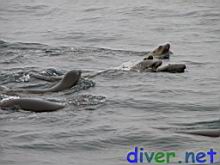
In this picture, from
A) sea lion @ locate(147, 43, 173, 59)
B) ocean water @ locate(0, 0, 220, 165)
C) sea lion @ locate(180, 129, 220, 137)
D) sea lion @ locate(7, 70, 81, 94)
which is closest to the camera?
ocean water @ locate(0, 0, 220, 165)

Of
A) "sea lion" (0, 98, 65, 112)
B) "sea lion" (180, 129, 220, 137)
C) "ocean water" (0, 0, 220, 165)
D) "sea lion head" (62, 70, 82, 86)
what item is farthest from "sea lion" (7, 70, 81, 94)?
"sea lion" (180, 129, 220, 137)

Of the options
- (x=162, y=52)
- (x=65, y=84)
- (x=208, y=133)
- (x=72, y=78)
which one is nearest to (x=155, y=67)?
(x=162, y=52)

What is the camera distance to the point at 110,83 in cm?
1202

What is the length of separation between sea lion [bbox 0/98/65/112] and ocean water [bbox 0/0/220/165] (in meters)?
0.12

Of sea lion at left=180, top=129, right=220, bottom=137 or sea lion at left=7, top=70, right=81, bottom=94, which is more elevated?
A: sea lion at left=7, top=70, right=81, bottom=94

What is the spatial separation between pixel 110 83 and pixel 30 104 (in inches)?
110

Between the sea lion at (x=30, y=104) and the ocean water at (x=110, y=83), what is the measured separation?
0.38 ft

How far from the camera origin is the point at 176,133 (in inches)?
338

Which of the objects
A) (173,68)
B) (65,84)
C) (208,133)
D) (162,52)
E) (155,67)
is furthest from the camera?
(162,52)

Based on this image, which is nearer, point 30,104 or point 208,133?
point 208,133

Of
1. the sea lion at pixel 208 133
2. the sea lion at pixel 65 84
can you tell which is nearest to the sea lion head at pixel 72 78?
the sea lion at pixel 65 84

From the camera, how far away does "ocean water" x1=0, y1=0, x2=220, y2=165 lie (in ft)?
26.9

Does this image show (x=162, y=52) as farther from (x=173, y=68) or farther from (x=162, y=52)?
(x=173, y=68)

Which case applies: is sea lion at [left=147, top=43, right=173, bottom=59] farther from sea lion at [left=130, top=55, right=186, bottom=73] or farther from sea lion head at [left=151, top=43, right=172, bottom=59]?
sea lion at [left=130, top=55, right=186, bottom=73]
